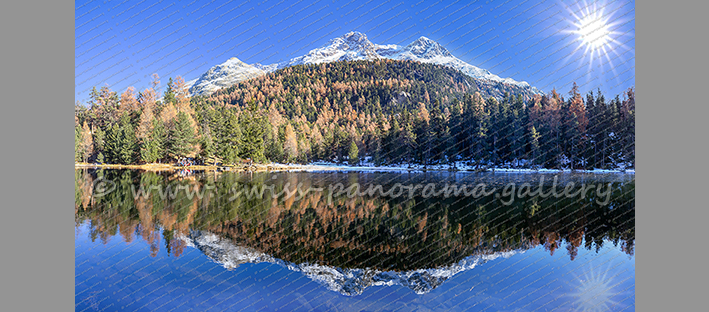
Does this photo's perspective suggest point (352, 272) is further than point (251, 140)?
No

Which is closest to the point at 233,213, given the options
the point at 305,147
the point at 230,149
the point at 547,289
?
the point at 547,289

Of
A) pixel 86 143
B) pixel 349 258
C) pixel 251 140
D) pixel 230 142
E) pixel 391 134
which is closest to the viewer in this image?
pixel 349 258

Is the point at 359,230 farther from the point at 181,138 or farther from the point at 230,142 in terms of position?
the point at 230,142

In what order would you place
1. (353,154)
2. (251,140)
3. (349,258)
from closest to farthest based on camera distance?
(349,258)
(251,140)
(353,154)

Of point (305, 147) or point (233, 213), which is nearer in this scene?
point (233, 213)

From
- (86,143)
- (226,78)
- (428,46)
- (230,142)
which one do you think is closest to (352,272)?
(428,46)

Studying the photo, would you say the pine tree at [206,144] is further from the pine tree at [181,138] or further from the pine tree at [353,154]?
the pine tree at [353,154]

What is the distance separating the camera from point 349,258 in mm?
5945

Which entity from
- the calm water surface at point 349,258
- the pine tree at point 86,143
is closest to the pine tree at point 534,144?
the calm water surface at point 349,258

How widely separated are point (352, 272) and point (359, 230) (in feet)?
7.49

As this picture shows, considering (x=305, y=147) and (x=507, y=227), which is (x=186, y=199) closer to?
(x=507, y=227)

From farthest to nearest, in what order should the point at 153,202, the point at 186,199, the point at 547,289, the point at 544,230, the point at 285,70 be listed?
the point at 285,70 → the point at 186,199 → the point at 153,202 → the point at 544,230 → the point at 547,289

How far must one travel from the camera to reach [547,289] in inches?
198

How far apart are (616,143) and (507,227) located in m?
23.7
